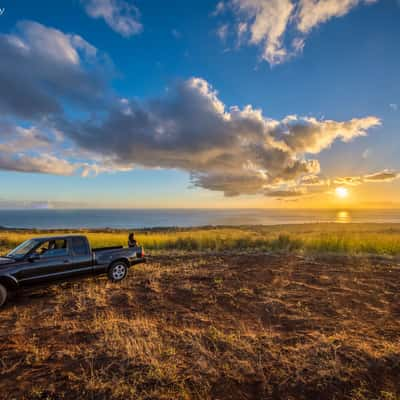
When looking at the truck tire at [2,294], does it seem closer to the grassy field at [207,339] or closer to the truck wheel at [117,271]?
the grassy field at [207,339]

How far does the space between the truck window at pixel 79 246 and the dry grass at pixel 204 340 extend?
1200 mm

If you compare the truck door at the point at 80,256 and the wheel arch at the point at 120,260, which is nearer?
the truck door at the point at 80,256

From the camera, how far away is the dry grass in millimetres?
3121

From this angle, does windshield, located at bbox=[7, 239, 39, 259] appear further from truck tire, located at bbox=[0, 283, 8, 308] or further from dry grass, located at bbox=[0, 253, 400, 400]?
dry grass, located at bbox=[0, 253, 400, 400]

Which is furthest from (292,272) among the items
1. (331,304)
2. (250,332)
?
(250,332)

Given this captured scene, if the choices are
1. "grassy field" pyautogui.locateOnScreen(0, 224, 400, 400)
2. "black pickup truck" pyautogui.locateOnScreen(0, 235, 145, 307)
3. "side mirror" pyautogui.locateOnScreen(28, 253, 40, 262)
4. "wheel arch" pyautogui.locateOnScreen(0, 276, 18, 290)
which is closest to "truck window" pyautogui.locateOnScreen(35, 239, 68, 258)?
"black pickup truck" pyautogui.locateOnScreen(0, 235, 145, 307)

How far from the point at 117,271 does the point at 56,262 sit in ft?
7.00

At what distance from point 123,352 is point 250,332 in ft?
7.88

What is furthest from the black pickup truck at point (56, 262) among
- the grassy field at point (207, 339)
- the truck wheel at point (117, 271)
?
the grassy field at point (207, 339)

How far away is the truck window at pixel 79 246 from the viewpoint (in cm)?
726

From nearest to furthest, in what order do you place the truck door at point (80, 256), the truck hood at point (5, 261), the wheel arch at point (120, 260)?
the truck hood at point (5, 261) < the truck door at point (80, 256) < the wheel arch at point (120, 260)

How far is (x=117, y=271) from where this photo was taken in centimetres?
833

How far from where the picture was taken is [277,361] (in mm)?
3662

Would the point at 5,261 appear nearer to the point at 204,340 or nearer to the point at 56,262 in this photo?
the point at 56,262
